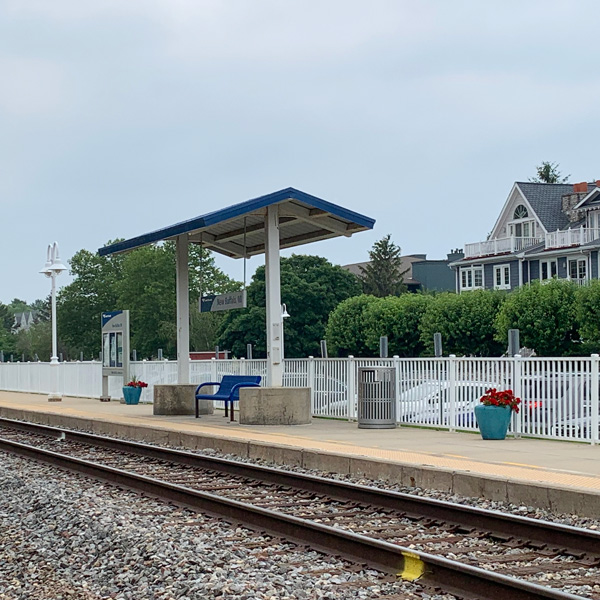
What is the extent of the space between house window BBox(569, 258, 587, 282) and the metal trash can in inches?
2046

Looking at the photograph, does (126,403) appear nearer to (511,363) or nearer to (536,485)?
(511,363)

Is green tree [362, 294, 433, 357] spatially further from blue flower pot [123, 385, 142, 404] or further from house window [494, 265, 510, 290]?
blue flower pot [123, 385, 142, 404]

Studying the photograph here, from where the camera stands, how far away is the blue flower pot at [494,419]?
50.9 ft

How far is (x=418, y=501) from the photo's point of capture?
995 centimetres

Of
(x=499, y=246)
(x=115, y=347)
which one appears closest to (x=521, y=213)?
(x=499, y=246)

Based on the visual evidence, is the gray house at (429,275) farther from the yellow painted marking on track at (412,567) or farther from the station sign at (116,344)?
the yellow painted marking on track at (412,567)

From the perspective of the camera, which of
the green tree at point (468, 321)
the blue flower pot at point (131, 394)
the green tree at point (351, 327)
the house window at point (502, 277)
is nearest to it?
the blue flower pot at point (131, 394)

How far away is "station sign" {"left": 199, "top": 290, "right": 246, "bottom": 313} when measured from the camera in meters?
20.8

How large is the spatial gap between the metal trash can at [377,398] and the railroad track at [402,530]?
431 centimetres

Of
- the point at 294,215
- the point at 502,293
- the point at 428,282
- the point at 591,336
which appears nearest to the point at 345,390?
the point at 294,215

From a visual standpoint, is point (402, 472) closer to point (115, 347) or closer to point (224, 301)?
point (224, 301)

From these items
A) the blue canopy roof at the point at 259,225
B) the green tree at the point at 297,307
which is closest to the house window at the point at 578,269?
the green tree at the point at 297,307

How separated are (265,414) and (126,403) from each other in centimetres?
1143

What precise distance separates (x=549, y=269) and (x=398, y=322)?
11087mm
